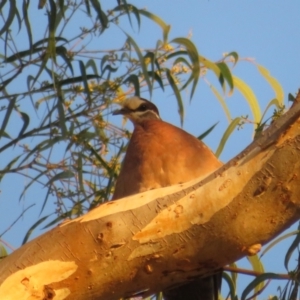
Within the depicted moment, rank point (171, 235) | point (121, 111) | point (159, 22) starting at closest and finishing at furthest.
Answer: point (171, 235) < point (159, 22) < point (121, 111)

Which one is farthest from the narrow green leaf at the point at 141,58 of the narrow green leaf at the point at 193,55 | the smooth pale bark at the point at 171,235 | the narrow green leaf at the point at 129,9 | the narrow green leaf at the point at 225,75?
the smooth pale bark at the point at 171,235

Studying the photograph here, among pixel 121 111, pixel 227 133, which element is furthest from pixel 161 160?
pixel 121 111

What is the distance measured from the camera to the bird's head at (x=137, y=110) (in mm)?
2754

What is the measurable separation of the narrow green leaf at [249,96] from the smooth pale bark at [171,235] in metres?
0.96

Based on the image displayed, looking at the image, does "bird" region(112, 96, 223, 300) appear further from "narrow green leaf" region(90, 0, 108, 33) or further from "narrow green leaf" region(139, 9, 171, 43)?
"narrow green leaf" region(90, 0, 108, 33)

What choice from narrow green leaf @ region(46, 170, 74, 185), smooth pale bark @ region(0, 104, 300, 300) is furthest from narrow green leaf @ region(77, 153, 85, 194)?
smooth pale bark @ region(0, 104, 300, 300)

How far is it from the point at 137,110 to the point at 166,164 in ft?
1.25

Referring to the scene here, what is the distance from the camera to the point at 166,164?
247 centimetres

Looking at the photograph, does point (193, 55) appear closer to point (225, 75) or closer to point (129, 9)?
point (225, 75)

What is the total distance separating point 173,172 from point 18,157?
0.48 metres

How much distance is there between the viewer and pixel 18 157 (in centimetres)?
256

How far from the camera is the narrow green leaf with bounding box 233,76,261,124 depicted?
8.68ft

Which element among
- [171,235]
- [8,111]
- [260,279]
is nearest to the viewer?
[171,235]

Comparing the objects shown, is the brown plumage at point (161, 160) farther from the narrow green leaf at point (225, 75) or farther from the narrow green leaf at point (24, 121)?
the narrow green leaf at point (24, 121)
